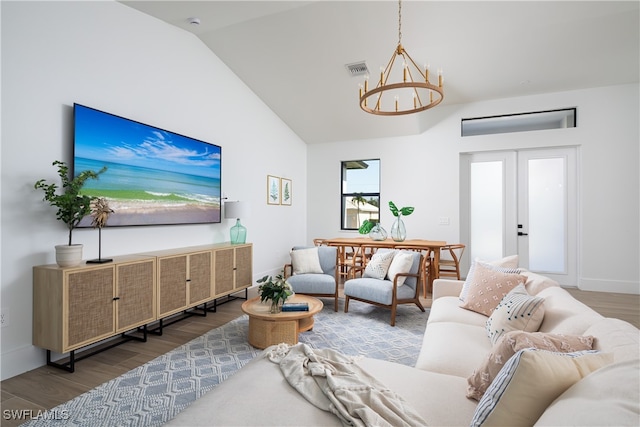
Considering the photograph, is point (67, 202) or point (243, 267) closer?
point (67, 202)

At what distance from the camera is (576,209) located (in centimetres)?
512

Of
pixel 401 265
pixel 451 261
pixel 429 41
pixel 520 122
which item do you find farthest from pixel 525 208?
pixel 429 41

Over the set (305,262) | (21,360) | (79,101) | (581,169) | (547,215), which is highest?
(79,101)

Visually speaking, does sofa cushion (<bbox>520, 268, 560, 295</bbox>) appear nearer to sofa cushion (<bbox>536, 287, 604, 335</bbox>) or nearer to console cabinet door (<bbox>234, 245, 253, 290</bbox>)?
sofa cushion (<bbox>536, 287, 604, 335</bbox>)

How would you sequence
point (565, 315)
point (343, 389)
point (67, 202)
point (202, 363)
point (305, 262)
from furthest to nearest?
point (305, 262) → point (202, 363) → point (67, 202) → point (565, 315) → point (343, 389)

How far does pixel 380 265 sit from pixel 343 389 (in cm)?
271

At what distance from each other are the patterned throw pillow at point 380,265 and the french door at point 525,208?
2.50 metres

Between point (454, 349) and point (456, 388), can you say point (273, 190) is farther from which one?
point (456, 388)

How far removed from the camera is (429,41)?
399cm

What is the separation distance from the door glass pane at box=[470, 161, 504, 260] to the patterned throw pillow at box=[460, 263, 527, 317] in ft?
10.9

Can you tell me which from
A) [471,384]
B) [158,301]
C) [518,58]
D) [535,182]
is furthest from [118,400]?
[535,182]

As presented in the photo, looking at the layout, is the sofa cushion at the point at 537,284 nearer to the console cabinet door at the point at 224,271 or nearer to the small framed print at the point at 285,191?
the console cabinet door at the point at 224,271

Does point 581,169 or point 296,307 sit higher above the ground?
point 581,169

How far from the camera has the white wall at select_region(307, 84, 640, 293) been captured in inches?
187
